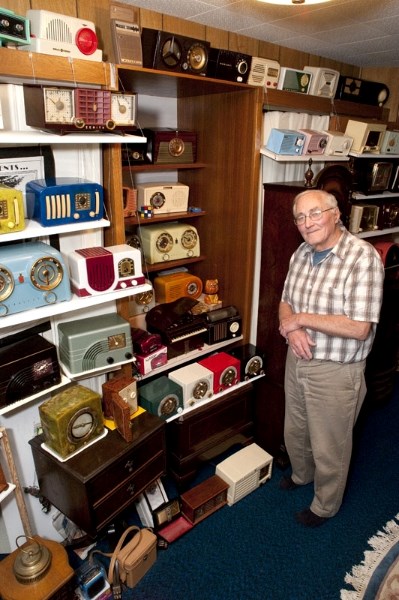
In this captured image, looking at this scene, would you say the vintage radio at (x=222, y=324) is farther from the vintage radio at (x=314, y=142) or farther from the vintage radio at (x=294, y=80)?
the vintage radio at (x=294, y=80)

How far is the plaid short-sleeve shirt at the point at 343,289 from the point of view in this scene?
69.0 inches

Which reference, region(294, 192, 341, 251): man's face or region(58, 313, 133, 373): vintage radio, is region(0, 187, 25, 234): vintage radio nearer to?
region(58, 313, 133, 373): vintage radio

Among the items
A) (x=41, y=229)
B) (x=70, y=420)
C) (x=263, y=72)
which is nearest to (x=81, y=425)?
(x=70, y=420)

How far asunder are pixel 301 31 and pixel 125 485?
2301mm

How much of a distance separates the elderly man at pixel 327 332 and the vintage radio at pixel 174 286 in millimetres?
622

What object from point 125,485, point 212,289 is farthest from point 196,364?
point 125,485

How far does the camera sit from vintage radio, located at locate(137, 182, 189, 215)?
2.28 metres

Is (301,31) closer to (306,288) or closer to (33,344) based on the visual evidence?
(306,288)

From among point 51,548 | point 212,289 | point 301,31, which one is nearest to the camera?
point 51,548

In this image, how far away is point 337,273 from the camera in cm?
182

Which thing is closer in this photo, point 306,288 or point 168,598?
point 168,598

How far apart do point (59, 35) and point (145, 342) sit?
1.33 metres

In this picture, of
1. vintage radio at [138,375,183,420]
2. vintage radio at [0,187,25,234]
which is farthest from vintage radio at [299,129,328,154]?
vintage radio at [0,187,25,234]

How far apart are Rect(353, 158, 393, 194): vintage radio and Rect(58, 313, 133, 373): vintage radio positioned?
1.86 metres
